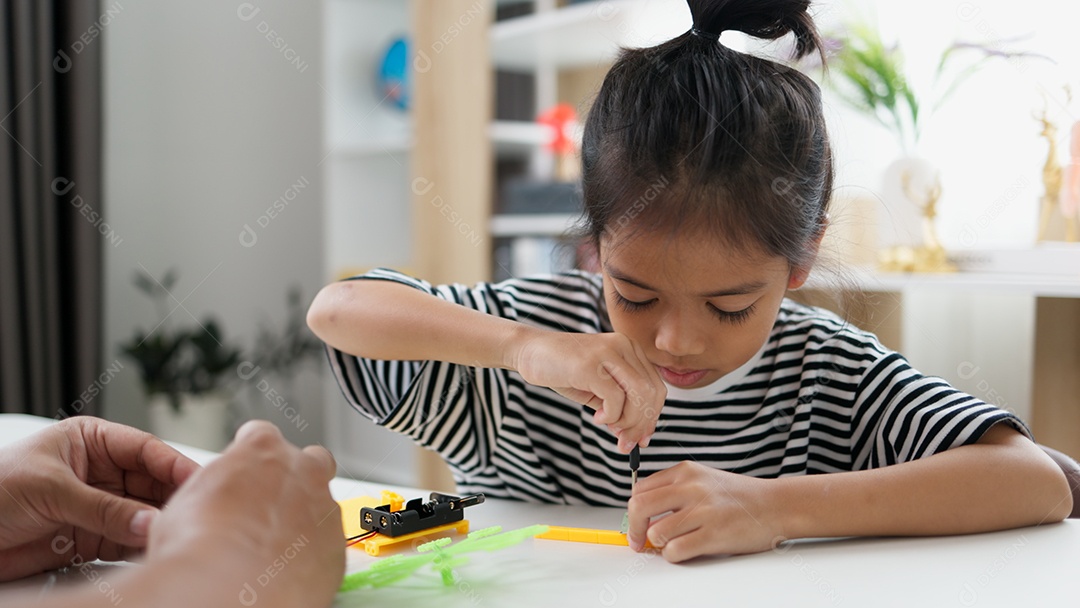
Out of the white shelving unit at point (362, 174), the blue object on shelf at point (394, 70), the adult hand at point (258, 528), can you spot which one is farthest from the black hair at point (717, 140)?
the blue object on shelf at point (394, 70)

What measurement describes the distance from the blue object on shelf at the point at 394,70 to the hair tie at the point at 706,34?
2.12 metres

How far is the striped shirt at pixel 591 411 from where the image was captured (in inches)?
38.9

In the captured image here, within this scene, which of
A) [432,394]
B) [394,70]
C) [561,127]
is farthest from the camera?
[394,70]

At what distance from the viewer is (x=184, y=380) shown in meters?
2.62

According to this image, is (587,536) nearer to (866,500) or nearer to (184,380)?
(866,500)

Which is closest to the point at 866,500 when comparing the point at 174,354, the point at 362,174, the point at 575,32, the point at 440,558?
the point at 440,558

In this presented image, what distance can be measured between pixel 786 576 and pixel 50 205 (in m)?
2.36

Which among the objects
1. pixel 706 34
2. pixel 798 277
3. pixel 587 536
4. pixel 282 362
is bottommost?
pixel 282 362

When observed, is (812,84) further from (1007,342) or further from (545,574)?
(1007,342)

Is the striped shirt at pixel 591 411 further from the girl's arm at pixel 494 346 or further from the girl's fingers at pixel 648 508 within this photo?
the girl's fingers at pixel 648 508

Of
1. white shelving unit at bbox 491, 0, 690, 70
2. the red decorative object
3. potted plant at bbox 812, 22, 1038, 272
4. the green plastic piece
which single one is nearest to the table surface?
the green plastic piece

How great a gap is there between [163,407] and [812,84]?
7.31ft

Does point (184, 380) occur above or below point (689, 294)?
below

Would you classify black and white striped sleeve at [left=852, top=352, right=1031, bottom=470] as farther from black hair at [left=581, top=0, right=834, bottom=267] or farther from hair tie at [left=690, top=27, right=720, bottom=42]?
hair tie at [left=690, top=27, right=720, bottom=42]
